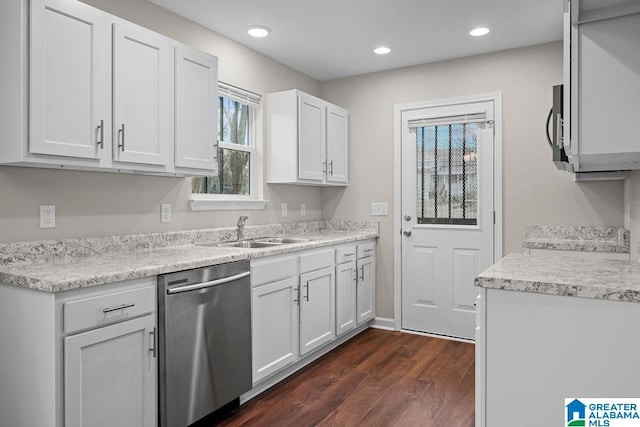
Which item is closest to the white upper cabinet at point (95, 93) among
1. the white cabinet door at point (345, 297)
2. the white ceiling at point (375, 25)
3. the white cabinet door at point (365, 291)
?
the white ceiling at point (375, 25)

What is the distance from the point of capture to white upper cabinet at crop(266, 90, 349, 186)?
3.72 m

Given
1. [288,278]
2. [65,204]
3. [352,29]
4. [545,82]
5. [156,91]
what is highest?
[352,29]

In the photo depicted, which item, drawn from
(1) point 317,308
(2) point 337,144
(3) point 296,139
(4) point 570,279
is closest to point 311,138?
(3) point 296,139

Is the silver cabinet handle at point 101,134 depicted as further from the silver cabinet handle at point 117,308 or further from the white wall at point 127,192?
the silver cabinet handle at point 117,308

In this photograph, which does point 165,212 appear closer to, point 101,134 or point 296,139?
point 101,134

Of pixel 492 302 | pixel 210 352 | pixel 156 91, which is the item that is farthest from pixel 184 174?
pixel 492 302

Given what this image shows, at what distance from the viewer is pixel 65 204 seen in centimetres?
234

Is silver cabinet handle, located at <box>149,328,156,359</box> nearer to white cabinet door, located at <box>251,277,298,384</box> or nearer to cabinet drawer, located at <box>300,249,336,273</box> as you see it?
white cabinet door, located at <box>251,277,298,384</box>

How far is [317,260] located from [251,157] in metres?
1.11

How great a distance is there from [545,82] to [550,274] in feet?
8.38

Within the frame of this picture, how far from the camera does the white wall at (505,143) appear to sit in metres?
3.50

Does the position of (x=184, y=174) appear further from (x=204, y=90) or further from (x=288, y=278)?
(x=288, y=278)

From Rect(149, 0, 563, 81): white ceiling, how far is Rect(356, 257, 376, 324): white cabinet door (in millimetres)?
1886

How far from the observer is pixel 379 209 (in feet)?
14.2
